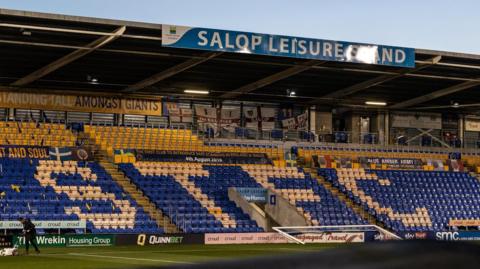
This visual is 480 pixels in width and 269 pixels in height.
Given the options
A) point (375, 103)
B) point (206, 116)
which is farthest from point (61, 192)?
point (375, 103)

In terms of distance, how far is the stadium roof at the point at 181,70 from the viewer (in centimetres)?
3362

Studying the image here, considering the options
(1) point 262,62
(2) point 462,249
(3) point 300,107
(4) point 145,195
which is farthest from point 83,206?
(2) point 462,249

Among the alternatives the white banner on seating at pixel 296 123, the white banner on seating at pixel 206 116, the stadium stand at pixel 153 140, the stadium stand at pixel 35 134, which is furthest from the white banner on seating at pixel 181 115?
the stadium stand at pixel 35 134

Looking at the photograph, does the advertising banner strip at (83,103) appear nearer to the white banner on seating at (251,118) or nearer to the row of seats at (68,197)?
the row of seats at (68,197)

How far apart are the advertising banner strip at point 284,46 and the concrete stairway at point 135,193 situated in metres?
8.72

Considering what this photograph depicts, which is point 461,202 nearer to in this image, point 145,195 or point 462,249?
point 145,195

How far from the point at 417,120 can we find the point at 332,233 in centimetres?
1714

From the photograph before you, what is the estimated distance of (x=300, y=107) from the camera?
169 feet

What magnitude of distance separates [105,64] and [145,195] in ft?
20.9

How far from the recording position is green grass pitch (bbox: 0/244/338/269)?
2464 centimetres

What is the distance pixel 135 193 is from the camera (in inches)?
1613

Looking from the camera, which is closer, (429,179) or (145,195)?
(145,195)

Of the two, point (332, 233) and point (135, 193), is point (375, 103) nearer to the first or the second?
point (332, 233)

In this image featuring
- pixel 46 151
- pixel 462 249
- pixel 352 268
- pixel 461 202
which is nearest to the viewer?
pixel 352 268
